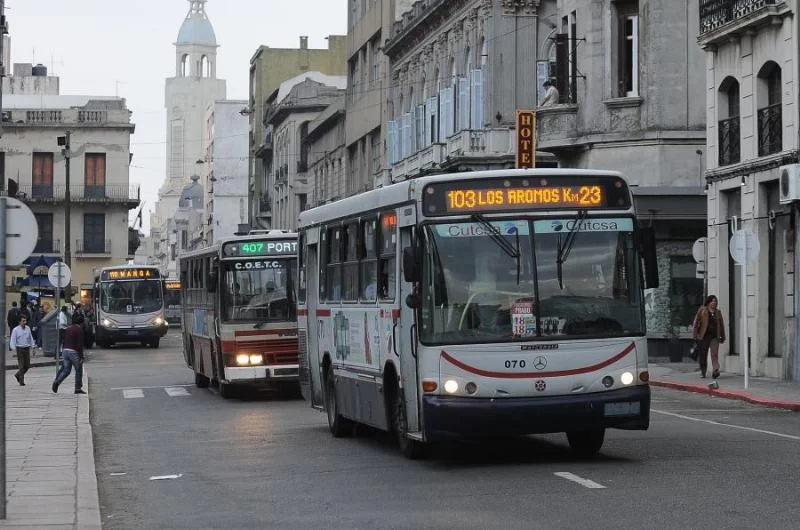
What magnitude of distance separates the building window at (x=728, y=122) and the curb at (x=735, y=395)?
249 inches

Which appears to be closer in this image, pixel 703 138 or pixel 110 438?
pixel 110 438

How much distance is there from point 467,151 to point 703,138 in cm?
820

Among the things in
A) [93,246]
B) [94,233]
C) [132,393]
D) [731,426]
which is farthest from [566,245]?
[94,233]

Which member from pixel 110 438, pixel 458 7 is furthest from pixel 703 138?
pixel 110 438

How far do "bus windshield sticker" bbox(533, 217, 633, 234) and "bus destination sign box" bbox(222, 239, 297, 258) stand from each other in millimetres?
13179

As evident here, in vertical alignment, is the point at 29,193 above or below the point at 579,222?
above

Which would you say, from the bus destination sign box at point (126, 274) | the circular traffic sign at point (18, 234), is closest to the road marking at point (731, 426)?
the circular traffic sign at point (18, 234)

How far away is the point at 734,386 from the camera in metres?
29.9

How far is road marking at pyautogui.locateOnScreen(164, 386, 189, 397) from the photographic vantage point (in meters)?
31.9

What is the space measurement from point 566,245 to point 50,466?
5617 mm

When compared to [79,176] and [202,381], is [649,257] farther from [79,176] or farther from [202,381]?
[79,176]

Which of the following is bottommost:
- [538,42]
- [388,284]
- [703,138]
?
[388,284]

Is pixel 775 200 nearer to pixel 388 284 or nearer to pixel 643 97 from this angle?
pixel 643 97

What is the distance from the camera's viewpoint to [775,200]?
110ft
